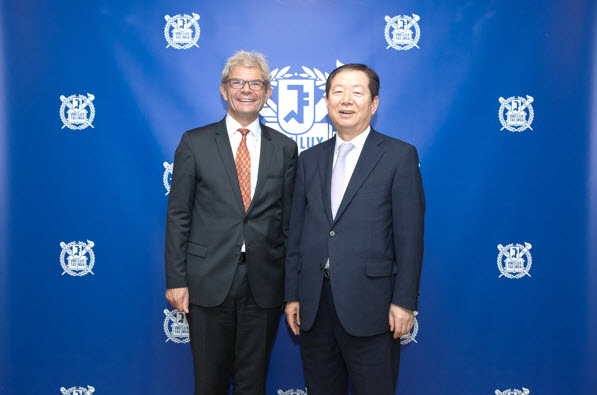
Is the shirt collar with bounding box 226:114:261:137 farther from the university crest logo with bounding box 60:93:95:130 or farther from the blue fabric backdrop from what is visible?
the university crest logo with bounding box 60:93:95:130

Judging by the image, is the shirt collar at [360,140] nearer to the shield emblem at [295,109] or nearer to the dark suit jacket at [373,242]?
the dark suit jacket at [373,242]

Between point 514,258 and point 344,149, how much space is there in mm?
1302

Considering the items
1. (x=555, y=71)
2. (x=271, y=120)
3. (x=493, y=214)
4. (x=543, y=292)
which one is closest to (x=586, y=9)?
(x=555, y=71)

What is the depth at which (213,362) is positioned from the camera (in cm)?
163

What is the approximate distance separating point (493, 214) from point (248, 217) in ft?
4.63

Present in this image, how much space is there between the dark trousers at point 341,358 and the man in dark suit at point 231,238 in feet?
0.82

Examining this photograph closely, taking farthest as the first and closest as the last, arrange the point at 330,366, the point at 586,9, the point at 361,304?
the point at 586,9, the point at 330,366, the point at 361,304

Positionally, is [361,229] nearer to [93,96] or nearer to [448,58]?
[448,58]

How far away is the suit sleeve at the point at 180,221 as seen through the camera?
5.19 ft

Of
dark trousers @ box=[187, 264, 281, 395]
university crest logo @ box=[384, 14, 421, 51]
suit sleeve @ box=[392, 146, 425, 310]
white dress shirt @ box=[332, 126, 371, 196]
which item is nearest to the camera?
suit sleeve @ box=[392, 146, 425, 310]

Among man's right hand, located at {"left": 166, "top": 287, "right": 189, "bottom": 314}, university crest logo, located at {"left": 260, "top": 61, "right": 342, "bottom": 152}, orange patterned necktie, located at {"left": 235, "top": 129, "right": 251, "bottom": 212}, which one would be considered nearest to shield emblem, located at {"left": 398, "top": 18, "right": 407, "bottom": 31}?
university crest logo, located at {"left": 260, "top": 61, "right": 342, "bottom": 152}

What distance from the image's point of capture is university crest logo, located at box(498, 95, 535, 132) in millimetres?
2062

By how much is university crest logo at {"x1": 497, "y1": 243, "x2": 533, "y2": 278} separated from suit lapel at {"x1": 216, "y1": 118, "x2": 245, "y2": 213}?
1.52m

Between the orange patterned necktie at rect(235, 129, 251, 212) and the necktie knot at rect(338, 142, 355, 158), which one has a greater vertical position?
the necktie knot at rect(338, 142, 355, 158)
